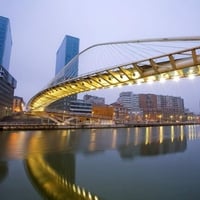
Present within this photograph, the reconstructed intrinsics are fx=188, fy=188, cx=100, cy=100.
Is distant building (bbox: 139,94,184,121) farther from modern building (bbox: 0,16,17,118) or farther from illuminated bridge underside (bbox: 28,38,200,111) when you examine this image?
illuminated bridge underside (bbox: 28,38,200,111)

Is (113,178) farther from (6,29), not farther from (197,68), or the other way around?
(6,29)

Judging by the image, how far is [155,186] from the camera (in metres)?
8.12

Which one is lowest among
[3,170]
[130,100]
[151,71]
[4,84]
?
[3,170]

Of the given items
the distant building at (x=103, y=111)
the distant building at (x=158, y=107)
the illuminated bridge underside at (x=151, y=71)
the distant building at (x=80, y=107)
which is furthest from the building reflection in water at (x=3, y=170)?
the distant building at (x=158, y=107)

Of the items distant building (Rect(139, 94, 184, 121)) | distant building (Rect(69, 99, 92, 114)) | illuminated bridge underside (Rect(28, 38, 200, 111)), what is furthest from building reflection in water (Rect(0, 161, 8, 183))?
distant building (Rect(139, 94, 184, 121))

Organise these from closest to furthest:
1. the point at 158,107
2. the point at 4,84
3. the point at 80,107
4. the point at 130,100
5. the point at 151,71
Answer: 1. the point at 151,71
2. the point at 4,84
3. the point at 80,107
4. the point at 158,107
5. the point at 130,100

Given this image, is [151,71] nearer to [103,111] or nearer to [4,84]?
[4,84]

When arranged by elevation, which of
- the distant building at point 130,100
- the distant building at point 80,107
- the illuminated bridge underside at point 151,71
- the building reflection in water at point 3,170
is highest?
the distant building at point 130,100

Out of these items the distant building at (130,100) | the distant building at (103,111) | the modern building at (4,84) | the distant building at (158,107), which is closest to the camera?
the modern building at (4,84)

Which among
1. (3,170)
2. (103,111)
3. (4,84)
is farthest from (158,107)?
(3,170)

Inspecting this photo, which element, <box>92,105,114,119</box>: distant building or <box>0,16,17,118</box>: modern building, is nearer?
<box>0,16,17,118</box>: modern building

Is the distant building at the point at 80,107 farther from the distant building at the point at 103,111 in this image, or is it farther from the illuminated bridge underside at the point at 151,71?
the illuminated bridge underside at the point at 151,71

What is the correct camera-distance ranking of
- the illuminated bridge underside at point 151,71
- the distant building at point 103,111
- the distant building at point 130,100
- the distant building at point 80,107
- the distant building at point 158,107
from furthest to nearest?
the distant building at point 130,100 < the distant building at point 158,107 < the distant building at point 103,111 < the distant building at point 80,107 < the illuminated bridge underside at point 151,71

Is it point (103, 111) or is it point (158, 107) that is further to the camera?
point (158, 107)
